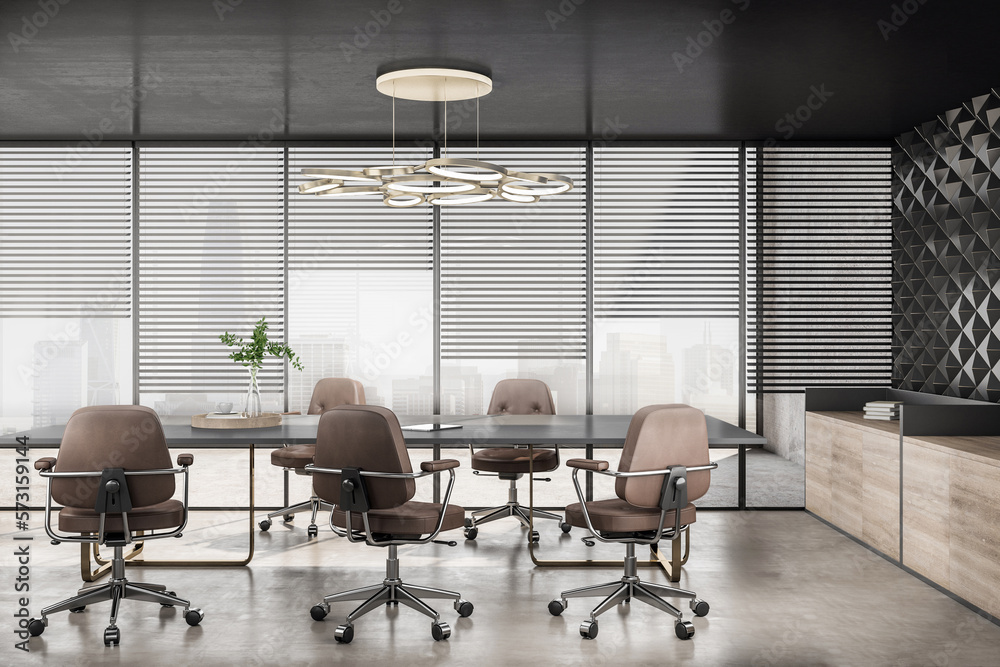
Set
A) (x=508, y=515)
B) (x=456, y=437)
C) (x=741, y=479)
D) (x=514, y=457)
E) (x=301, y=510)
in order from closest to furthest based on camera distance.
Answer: (x=456, y=437)
(x=514, y=457)
(x=508, y=515)
(x=301, y=510)
(x=741, y=479)

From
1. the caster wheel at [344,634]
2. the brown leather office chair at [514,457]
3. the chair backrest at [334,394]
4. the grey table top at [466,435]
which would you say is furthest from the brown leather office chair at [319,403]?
the caster wheel at [344,634]

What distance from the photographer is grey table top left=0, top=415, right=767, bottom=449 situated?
13.5ft

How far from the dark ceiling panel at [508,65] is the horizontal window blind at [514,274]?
23.1 inches

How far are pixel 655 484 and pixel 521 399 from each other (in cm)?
221

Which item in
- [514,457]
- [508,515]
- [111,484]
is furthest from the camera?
[508,515]

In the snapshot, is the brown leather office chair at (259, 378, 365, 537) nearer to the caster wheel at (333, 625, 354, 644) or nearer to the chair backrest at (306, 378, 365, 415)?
the chair backrest at (306, 378, 365, 415)

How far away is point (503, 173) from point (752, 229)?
2943mm

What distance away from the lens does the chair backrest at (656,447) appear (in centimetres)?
346

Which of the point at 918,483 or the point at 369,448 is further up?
the point at 369,448

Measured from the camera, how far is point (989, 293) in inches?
192

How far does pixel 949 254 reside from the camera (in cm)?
534

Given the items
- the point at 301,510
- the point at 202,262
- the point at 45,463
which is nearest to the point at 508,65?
the point at 202,262

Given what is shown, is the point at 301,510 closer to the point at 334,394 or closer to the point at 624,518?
the point at 334,394

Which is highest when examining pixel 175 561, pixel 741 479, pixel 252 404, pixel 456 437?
pixel 252 404
